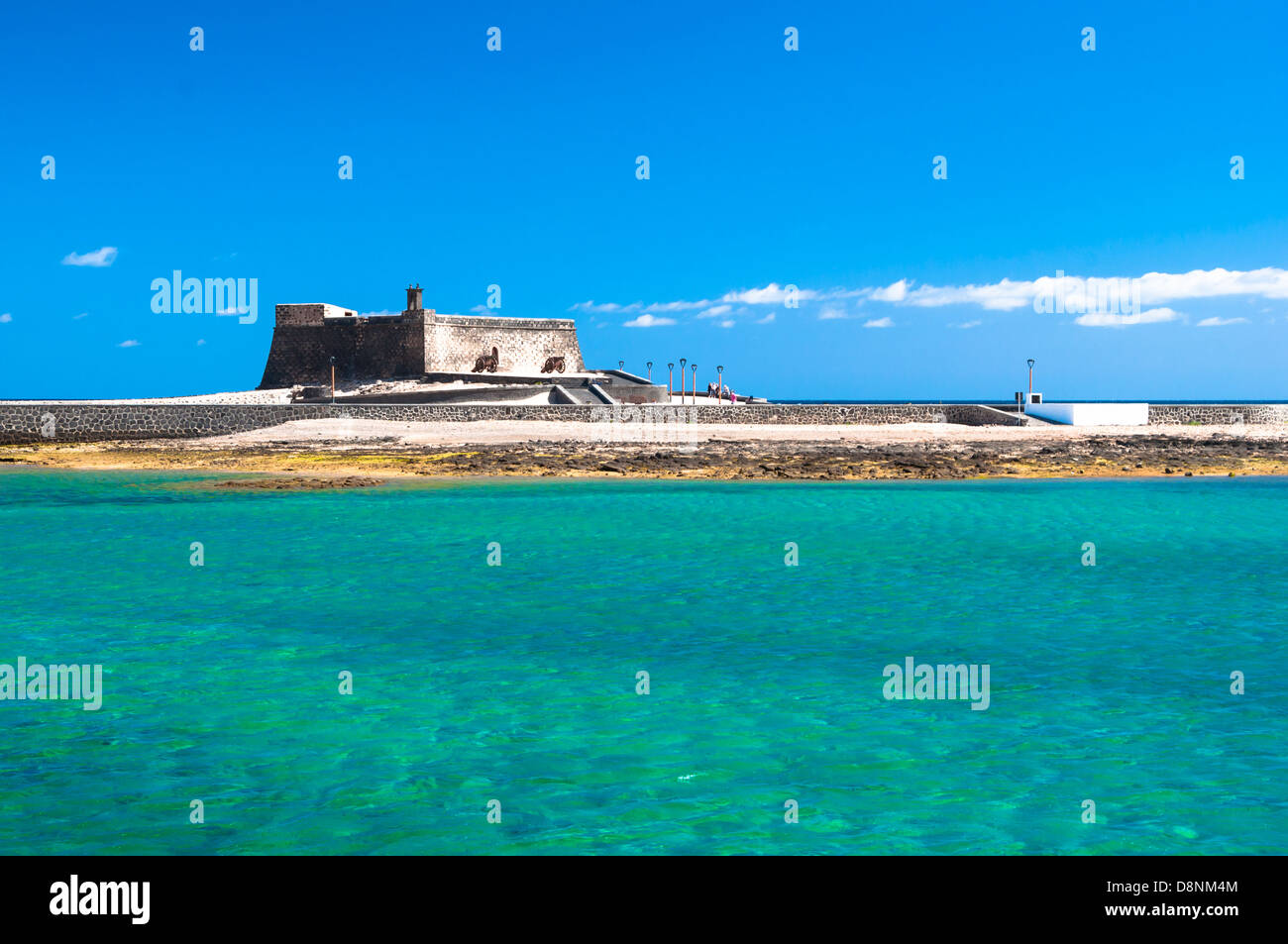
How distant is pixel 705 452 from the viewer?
28.6 m

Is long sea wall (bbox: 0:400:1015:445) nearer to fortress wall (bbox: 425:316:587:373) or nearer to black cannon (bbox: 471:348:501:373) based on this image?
black cannon (bbox: 471:348:501:373)

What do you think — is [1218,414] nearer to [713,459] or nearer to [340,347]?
[713,459]

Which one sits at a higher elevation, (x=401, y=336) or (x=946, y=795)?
(x=401, y=336)

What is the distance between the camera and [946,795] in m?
5.19

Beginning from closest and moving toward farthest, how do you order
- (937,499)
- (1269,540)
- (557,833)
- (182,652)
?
(557,833)
(182,652)
(1269,540)
(937,499)

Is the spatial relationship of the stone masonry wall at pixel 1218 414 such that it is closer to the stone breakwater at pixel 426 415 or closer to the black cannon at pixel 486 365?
the stone breakwater at pixel 426 415

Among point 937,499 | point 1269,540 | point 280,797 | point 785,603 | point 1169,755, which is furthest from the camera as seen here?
point 937,499

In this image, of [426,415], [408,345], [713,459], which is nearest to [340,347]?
[408,345]

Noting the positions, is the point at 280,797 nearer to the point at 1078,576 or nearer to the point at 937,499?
the point at 1078,576

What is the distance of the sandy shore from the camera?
24953mm

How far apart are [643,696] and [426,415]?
95.0 feet

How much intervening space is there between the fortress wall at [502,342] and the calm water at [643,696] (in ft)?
144
